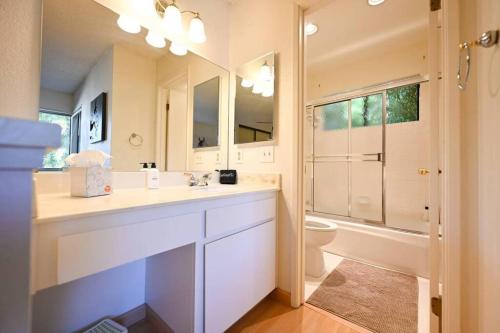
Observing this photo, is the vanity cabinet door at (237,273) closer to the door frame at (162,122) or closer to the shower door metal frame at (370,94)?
the door frame at (162,122)

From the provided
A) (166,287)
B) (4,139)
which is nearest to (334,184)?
(166,287)

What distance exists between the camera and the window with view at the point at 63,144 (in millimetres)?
948

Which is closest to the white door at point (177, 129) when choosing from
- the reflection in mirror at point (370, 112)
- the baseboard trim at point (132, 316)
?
the baseboard trim at point (132, 316)

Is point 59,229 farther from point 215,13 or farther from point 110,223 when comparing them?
point 215,13

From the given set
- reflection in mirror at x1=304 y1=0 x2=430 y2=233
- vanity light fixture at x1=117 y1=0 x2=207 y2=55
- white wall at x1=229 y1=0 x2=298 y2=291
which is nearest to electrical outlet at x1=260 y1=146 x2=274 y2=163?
white wall at x1=229 y1=0 x2=298 y2=291

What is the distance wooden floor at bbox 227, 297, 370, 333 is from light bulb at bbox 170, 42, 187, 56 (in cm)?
186

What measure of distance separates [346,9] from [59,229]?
8.11 feet

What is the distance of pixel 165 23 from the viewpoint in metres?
1.33

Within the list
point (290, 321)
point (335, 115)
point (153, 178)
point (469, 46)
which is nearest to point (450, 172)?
point (469, 46)

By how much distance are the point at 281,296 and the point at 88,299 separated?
117 cm

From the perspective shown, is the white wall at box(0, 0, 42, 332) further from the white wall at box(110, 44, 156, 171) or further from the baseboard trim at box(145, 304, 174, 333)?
the baseboard trim at box(145, 304, 174, 333)

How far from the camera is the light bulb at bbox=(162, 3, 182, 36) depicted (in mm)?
1308

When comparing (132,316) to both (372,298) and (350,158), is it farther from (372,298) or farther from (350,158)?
(350,158)

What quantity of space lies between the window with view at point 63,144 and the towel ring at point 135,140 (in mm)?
299
